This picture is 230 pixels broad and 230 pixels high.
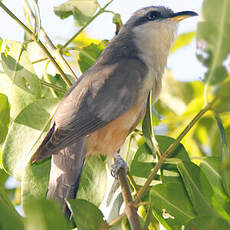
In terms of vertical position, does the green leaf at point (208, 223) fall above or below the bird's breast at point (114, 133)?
above

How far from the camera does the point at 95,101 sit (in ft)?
10.6

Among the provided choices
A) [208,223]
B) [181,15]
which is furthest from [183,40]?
[208,223]

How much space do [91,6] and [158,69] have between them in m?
0.88

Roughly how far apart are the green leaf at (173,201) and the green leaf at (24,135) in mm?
887

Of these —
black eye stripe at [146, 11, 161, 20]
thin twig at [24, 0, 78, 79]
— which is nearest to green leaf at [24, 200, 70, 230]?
thin twig at [24, 0, 78, 79]

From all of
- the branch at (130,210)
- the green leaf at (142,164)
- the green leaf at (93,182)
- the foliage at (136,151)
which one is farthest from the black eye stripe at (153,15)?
the branch at (130,210)

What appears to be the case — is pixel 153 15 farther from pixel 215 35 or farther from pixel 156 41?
pixel 215 35

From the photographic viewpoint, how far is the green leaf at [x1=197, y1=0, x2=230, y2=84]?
208 centimetres

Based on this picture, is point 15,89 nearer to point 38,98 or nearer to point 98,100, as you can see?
point 38,98

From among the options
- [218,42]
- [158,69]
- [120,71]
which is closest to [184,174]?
[218,42]

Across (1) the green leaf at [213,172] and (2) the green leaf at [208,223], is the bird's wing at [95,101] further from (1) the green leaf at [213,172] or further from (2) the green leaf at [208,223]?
(2) the green leaf at [208,223]

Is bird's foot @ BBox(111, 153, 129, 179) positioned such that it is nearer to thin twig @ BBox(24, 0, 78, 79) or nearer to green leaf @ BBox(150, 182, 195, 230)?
green leaf @ BBox(150, 182, 195, 230)

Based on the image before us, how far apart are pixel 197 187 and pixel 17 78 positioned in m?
1.37

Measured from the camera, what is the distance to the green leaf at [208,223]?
5.10 feet
